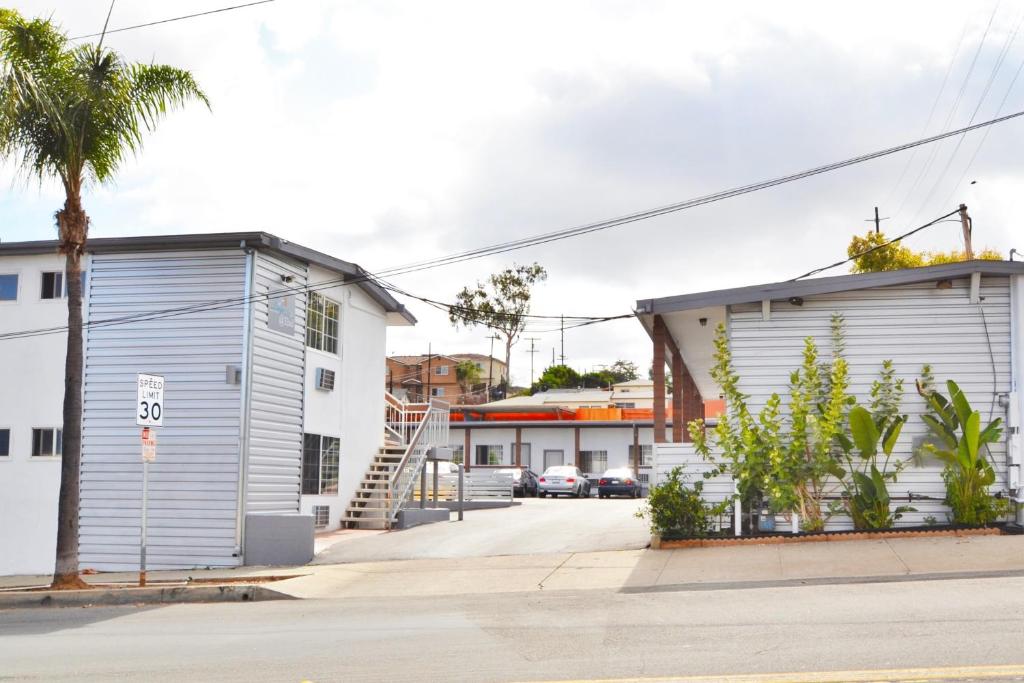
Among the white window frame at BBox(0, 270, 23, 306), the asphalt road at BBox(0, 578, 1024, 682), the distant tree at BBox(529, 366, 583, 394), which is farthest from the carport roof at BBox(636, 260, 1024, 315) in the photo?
the distant tree at BBox(529, 366, 583, 394)

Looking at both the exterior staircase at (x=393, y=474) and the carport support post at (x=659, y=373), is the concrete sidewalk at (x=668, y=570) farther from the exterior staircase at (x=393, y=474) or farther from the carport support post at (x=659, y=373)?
the exterior staircase at (x=393, y=474)

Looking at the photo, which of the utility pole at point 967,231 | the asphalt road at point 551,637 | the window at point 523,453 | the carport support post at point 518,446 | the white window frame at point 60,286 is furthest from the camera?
the window at point 523,453

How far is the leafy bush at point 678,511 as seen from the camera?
1709 cm

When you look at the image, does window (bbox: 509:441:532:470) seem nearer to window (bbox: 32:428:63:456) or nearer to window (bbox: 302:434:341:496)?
window (bbox: 302:434:341:496)

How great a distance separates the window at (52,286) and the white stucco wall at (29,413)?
0.31 feet

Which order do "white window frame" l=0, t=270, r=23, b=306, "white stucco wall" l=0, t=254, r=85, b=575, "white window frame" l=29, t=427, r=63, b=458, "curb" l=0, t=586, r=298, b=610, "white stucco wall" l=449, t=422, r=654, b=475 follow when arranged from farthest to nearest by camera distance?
"white stucco wall" l=449, t=422, r=654, b=475, "white window frame" l=0, t=270, r=23, b=306, "white window frame" l=29, t=427, r=63, b=458, "white stucco wall" l=0, t=254, r=85, b=575, "curb" l=0, t=586, r=298, b=610

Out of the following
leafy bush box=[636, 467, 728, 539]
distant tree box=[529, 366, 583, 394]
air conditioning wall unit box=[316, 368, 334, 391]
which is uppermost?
distant tree box=[529, 366, 583, 394]

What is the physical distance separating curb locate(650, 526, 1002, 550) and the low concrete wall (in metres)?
6.05

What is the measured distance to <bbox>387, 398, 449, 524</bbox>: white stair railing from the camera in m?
23.8

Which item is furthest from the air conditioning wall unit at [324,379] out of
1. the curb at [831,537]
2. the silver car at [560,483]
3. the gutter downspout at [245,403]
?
the silver car at [560,483]

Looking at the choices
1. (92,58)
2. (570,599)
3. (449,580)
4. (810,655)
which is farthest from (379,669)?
(92,58)

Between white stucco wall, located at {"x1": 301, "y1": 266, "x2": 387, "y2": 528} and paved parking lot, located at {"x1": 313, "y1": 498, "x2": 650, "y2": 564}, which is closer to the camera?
paved parking lot, located at {"x1": 313, "y1": 498, "x2": 650, "y2": 564}

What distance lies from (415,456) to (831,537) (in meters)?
10.9

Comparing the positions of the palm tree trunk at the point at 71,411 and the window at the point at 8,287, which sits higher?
the window at the point at 8,287
